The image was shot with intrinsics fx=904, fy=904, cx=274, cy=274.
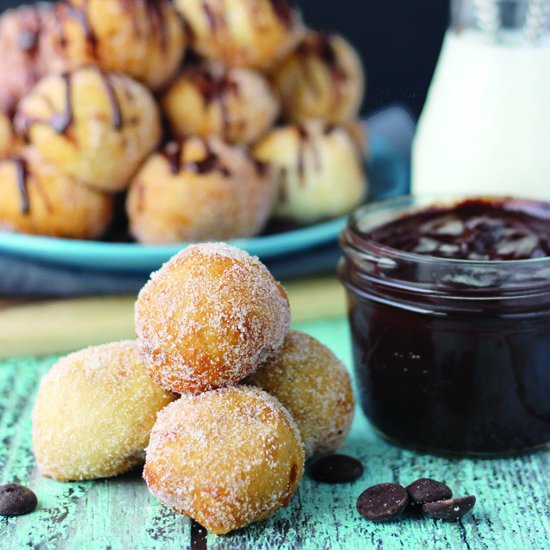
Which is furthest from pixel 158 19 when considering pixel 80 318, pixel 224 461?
pixel 224 461

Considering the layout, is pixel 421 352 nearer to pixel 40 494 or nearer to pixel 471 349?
pixel 471 349

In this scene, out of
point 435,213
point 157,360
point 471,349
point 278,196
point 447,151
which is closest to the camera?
point 157,360

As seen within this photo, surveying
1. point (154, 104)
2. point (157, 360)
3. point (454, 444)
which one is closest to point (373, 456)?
point (454, 444)

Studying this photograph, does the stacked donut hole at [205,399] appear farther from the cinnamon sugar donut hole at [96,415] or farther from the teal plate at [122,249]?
the teal plate at [122,249]

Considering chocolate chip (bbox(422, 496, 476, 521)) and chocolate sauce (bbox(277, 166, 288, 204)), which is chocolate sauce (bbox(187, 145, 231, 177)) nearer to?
chocolate sauce (bbox(277, 166, 288, 204))

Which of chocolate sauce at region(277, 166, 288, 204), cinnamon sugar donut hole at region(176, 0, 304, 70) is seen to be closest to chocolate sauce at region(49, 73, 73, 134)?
cinnamon sugar donut hole at region(176, 0, 304, 70)

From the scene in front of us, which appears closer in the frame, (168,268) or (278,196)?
(168,268)

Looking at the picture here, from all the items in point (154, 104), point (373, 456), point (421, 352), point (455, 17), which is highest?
point (455, 17)
